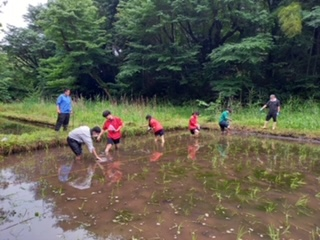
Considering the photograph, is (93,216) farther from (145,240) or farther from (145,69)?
(145,69)

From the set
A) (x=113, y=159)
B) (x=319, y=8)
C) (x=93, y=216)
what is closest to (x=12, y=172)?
(x=113, y=159)

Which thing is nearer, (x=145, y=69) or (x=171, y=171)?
(x=171, y=171)

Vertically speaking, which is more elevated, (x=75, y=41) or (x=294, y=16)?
(x=75, y=41)

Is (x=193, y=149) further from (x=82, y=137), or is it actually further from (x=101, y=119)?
(x=101, y=119)

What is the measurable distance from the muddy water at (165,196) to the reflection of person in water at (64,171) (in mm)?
21

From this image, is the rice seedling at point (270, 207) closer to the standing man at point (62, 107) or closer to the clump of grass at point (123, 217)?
the clump of grass at point (123, 217)

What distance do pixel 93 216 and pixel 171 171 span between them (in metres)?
2.68

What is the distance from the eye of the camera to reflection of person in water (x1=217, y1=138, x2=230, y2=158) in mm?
8505

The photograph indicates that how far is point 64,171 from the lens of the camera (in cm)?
714

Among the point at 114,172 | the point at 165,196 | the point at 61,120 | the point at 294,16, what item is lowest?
the point at 114,172

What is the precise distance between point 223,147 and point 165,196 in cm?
457

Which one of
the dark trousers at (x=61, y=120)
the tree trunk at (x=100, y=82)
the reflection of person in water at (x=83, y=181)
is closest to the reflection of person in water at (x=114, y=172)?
the reflection of person in water at (x=83, y=181)

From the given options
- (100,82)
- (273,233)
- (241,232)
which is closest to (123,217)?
(241,232)

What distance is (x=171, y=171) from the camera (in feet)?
22.7
